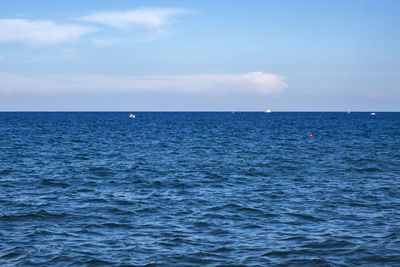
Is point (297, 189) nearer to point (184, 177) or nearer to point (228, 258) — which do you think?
point (184, 177)

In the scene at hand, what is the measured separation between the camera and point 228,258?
13.7 m

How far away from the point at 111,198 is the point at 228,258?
11.1 m

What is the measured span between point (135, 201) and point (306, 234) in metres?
9.93

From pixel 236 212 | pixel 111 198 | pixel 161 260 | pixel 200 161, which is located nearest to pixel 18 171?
pixel 111 198

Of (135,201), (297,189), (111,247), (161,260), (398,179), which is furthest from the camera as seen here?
(398,179)

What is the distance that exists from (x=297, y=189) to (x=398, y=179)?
29.6 ft

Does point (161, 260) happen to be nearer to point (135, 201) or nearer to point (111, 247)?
point (111, 247)

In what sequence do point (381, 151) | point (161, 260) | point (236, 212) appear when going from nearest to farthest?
point (161, 260), point (236, 212), point (381, 151)

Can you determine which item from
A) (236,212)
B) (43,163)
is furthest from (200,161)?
(236,212)

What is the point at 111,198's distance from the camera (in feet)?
75.3

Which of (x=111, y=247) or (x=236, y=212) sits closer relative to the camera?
(x=111, y=247)

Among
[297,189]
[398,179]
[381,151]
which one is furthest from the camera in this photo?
[381,151]

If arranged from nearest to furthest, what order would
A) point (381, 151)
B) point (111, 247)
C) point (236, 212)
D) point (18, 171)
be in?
point (111, 247), point (236, 212), point (18, 171), point (381, 151)

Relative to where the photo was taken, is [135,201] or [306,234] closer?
[306,234]
